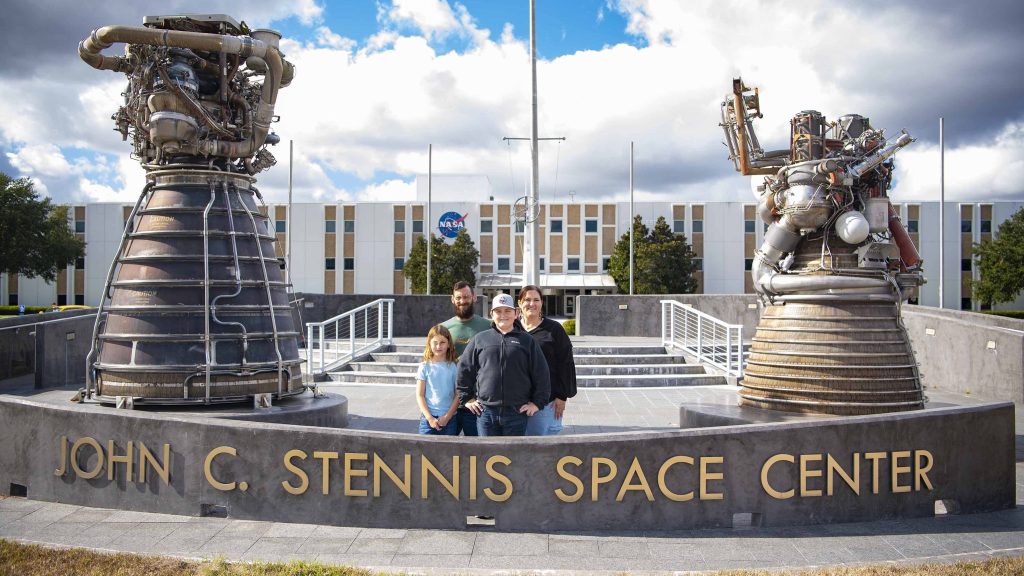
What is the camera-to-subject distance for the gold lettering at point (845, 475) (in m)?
5.69

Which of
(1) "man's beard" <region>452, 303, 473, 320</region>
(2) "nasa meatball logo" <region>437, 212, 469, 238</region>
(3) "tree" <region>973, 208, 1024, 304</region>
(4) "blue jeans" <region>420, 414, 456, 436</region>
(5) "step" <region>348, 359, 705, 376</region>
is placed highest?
(2) "nasa meatball logo" <region>437, 212, 469, 238</region>

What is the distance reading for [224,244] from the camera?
8008mm

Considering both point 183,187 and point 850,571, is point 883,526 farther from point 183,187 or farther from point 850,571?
point 183,187

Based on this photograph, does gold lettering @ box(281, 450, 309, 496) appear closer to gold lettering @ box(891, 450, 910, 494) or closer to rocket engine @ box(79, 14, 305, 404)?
rocket engine @ box(79, 14, 305, 404)

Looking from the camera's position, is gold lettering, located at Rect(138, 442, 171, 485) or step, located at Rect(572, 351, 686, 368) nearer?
gold lettering, located at Rect(138, 442, 171, 485)

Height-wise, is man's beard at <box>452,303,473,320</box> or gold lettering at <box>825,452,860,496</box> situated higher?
man's beard at <box>452,303,473,320</box>

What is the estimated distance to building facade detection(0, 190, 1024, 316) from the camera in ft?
168

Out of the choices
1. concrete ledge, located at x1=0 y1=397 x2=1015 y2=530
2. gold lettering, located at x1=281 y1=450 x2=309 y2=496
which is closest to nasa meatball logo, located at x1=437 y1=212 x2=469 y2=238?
concrete ledge, located at x1=0 y1=397 x2=1015 y2=530

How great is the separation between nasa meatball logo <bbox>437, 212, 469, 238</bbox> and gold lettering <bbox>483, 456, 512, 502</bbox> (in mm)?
45982

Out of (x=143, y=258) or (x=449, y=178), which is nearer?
(x=143, y=258)

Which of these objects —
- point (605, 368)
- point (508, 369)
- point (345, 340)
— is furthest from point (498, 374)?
point (345, 340)

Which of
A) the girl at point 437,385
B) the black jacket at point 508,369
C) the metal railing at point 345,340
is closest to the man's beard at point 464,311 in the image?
the girl at point 437,385

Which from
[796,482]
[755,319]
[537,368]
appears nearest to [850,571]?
[796,482]

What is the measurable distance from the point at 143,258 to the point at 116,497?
9.17 ft
